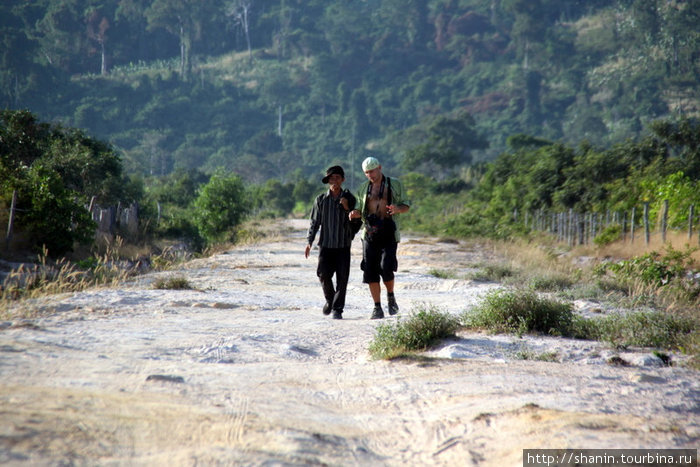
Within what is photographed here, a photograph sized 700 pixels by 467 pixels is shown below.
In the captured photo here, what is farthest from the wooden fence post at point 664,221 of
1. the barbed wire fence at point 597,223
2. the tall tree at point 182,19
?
the tall tree at point 182,19

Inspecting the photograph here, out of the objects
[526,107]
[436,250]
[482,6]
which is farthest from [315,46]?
[436,250]

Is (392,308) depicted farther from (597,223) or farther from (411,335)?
(597,223)

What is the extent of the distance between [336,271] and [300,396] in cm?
350

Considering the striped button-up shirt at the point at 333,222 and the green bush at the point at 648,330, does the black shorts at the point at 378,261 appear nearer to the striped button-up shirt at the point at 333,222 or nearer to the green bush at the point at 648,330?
the striped button-up shirt at the point at 333,222

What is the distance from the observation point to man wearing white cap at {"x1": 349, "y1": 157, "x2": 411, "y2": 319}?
24.0ft

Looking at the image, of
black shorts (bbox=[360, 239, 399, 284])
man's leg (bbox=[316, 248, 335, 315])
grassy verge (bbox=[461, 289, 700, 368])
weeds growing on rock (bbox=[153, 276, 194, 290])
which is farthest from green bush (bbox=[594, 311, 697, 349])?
weeds growing on rock (bbox=[153, 276, 194, 290])

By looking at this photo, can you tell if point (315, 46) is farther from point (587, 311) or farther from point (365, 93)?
point (587, 311)

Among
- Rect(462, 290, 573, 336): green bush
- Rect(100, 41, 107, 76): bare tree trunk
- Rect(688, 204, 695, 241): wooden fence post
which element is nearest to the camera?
Rect(462, 290, 573, 336): green bush

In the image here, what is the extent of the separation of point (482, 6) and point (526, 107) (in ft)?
182

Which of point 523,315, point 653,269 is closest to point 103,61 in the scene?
point 653,269

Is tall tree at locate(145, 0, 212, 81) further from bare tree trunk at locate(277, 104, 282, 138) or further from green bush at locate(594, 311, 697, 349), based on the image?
green bush at locate(594, 311, 697, 349)

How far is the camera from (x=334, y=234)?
7492 mm

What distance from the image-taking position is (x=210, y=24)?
152125 millimetres

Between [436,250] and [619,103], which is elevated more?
[619,103]
